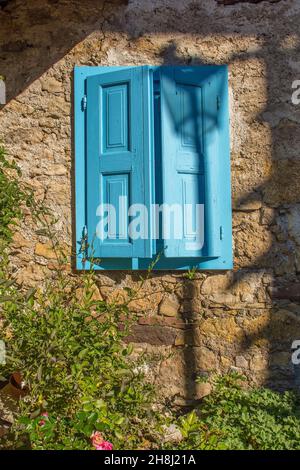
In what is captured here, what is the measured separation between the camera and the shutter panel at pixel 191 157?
12.0ft

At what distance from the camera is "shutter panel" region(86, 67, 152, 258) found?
3713mm

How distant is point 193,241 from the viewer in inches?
146

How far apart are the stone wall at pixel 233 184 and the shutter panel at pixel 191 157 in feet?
0.66

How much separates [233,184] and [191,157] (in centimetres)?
38

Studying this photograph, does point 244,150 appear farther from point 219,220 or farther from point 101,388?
point 101,388

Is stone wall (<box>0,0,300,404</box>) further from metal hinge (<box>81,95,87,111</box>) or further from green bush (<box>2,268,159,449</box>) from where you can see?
green bush (<box>2,268,159,449</box>)

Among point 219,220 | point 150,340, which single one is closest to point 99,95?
point 219,220

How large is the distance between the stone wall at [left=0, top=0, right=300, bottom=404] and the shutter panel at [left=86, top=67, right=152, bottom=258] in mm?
222

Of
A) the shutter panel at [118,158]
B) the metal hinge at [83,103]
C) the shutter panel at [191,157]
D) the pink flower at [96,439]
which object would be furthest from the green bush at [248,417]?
the metal hinge at [83,103]

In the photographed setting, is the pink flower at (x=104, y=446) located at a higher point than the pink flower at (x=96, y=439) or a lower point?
lower

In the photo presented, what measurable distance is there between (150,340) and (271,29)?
95.4 inches

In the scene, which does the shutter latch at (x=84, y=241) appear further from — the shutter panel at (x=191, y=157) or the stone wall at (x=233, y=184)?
the shutter panel at (x=191, y=157)

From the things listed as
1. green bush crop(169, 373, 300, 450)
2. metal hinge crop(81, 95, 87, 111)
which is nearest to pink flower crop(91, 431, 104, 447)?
green bush crop(169, 373, 300, 450)

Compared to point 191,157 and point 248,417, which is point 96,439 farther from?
point 191,157
